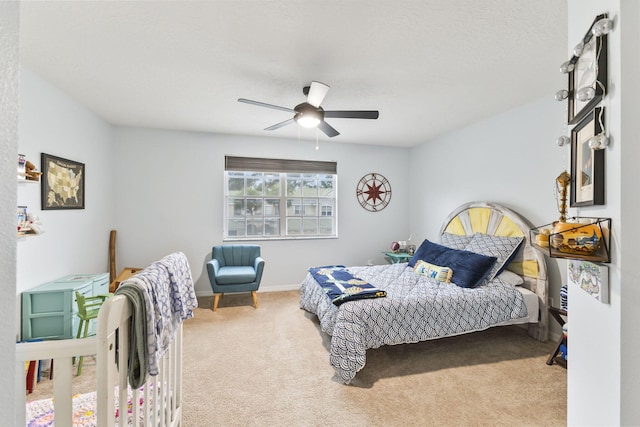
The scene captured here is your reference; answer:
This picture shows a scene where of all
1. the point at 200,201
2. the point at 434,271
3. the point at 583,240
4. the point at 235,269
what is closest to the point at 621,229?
the point at 583,240

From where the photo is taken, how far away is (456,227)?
3939mm

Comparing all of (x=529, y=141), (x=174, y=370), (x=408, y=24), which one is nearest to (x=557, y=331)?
(x=529, y=141)

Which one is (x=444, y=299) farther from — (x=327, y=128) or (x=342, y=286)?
(x=327, y=128)

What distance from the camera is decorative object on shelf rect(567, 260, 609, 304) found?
88cm

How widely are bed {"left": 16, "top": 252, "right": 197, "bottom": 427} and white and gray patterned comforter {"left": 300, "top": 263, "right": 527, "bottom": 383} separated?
1.24 m

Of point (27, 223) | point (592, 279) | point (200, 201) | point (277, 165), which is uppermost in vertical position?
point (277, 165)

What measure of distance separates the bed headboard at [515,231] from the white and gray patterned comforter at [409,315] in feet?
0.97

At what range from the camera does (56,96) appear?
2721 millimetres

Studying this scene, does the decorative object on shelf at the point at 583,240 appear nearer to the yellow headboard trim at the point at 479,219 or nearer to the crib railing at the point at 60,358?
the crib railing at the point at 60,358

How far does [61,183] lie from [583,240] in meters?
3.93

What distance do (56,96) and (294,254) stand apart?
11.1ft

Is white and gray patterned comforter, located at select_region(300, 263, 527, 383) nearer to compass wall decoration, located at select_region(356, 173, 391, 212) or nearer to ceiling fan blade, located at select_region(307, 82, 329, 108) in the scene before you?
ceiling fan blade, located at select_region(307, 82, 329, 108)

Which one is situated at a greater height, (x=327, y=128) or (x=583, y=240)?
(x=327, y=128)

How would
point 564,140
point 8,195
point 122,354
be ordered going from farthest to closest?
point 564,140 < point 122,354 < point 8,195
